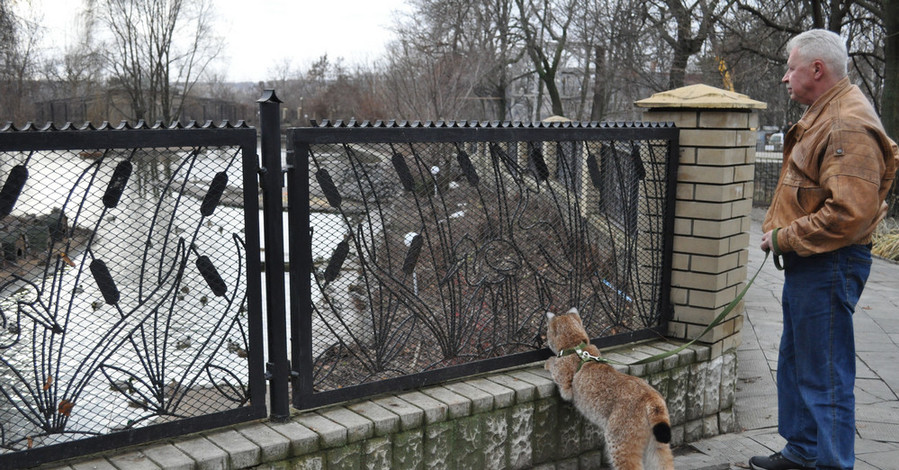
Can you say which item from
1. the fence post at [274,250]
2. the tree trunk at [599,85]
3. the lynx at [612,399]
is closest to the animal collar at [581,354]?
the lynx at [612,399]

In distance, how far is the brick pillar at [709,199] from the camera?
407 cm

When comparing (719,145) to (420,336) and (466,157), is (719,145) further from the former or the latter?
(420,336)

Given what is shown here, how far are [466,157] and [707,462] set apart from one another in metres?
2.10

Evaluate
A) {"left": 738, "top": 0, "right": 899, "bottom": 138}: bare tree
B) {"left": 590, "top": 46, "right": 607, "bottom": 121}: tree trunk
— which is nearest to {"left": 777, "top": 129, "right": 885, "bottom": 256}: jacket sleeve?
{"left": 738, "top": 0, "right": 899, "bottom": 138}: bare tree

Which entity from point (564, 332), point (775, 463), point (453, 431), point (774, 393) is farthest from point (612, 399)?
point (774, 393)

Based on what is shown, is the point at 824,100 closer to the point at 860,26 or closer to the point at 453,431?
the point at 453,431

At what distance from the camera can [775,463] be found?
12.1ft

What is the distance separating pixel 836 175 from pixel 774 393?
7.83 ft

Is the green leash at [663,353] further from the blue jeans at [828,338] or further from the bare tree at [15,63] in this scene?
the bare tree at [15,63]

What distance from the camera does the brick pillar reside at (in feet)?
13.4

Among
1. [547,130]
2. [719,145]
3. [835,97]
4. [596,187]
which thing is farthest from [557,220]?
[835,97]

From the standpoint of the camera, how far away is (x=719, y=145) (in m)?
4.06

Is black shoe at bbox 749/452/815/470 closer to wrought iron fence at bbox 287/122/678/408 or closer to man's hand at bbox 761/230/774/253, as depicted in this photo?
wrought iron fence at bbox 287/122/678/408

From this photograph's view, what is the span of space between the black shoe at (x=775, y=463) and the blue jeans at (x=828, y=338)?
32 centimetres
